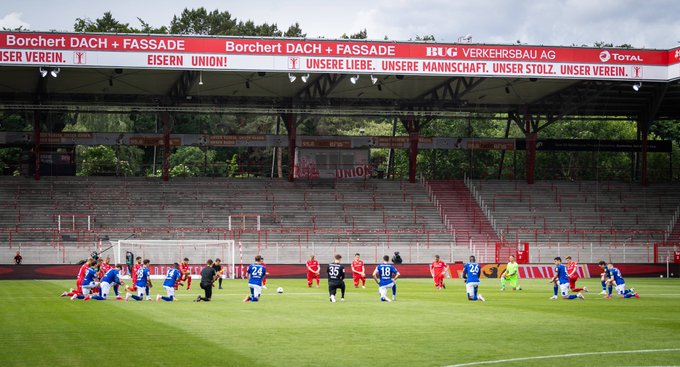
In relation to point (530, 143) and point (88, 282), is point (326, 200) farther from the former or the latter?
point (88, 282)

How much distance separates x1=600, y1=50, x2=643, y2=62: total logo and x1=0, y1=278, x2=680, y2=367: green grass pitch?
27.1m

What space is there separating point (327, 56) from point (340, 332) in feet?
116

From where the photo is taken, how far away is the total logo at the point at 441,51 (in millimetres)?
53906

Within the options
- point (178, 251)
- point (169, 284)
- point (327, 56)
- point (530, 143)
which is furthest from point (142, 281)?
point (530, 143)

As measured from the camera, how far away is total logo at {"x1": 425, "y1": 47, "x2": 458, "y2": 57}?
53906 millimetres

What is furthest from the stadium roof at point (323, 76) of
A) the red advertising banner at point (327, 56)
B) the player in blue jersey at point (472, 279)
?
the player in blue jersey at point (472, 279)

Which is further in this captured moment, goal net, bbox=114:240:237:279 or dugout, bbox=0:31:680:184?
dugout, bbox=0:31:680:184

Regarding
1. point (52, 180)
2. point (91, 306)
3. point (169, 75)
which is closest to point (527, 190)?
point (169, 75)

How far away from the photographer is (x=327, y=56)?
53312 mm

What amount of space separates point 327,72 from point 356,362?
39.3 meters

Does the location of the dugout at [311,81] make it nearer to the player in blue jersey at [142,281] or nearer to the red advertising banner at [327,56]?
the red advertising banner at [327,56]

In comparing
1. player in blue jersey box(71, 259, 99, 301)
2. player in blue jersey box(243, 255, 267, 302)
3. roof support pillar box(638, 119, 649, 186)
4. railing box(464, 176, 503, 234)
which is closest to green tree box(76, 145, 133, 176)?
railing box(464, 176, 503, 234)

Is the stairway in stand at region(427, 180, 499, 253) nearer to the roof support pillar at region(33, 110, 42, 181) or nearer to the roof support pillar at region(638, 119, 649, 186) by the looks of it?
the roof support pillar at region(638, 119, 649, 186)

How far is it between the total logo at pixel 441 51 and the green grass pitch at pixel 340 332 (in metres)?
25.8
